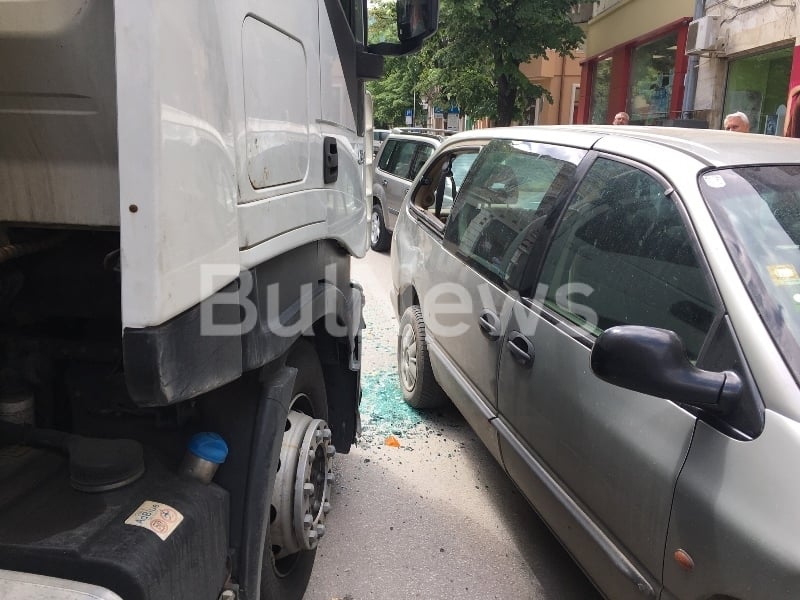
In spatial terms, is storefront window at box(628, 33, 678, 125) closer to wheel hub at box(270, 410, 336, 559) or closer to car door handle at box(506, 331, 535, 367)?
car door handle at box(506, 331, 535, 367)

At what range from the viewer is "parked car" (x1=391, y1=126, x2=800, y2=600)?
160cm

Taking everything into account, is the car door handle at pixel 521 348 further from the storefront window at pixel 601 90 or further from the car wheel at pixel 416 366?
the storefront window at pixel 601 90

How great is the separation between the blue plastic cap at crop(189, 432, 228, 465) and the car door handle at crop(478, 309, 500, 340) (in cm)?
137

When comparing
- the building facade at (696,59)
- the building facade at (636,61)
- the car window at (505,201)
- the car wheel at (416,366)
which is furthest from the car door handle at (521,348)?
the building facade at (636,61)

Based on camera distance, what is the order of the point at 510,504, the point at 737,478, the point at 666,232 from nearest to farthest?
the point at 737,478 < the point at 666,232 < the point at 510,504

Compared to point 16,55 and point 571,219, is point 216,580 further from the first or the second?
point 571,219

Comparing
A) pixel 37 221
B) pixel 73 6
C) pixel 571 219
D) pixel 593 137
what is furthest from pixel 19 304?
pixel 593 137

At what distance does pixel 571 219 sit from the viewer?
259 centimetres

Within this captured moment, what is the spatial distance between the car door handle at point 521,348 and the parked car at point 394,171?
6.73 metres

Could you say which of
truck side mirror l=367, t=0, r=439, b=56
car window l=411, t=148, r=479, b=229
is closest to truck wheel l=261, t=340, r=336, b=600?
truck side mirror l=367, t=0, r=439, b=56

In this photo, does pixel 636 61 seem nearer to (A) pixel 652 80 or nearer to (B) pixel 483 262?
(A) pixel 652 80

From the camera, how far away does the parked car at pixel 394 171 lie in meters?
9.45

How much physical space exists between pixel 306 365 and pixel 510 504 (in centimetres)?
157

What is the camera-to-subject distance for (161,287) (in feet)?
4.30
